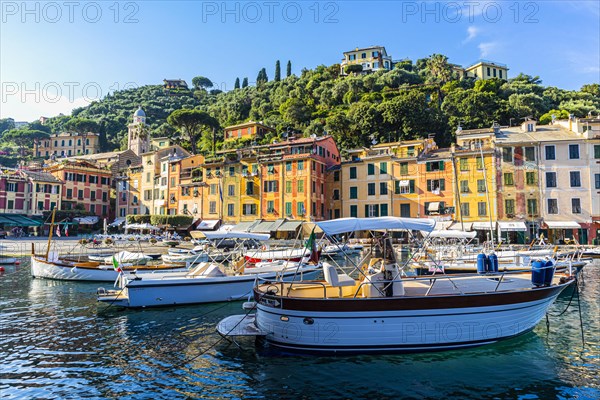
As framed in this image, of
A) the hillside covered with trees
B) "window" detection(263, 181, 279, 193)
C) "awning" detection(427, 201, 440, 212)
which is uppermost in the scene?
the hillside covered with trees

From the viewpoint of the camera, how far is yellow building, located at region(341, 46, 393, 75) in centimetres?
11181

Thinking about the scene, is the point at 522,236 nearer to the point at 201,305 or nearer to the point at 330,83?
the point at 201,305

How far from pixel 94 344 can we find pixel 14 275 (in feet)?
66.2

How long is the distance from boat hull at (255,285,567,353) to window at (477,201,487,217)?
1364 inches

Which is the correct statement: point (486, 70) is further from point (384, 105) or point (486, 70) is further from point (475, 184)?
point (475, 184)

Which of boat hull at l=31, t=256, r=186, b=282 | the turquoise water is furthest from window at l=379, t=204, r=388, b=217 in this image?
the turquoise water

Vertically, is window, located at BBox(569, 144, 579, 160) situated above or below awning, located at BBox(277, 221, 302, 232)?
above

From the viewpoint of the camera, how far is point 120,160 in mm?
81938

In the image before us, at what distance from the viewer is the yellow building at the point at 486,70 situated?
3947 inches

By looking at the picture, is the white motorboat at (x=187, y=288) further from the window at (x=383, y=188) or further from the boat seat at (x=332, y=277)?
the window at (x=383, y=188)

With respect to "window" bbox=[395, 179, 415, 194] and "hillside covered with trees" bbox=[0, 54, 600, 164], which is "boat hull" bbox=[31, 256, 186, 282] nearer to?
"window" bbox=[395, 179, 415, 194]

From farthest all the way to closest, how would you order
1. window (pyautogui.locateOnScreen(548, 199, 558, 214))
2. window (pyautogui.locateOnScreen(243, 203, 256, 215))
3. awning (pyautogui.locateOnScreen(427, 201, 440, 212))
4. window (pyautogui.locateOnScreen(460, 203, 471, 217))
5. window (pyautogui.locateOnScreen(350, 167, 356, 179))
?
window (pyautogui.locateOnScreen(243, 203, 256, 215)) < window (pyautogui.locateOnScreen(350, 167, 356, 179)) < awning (pyautogui.locateOnScreen(427, 201, 440, 212)) < window (pyautogui.locateOnScreen(460, 203, 471, 217)) < window (pyautogui.locateOnScreen(548, 199, 558, 214))

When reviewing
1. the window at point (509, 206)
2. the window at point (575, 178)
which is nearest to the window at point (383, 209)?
the window at point (509, 206)

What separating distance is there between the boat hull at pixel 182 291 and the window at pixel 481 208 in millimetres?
32786
